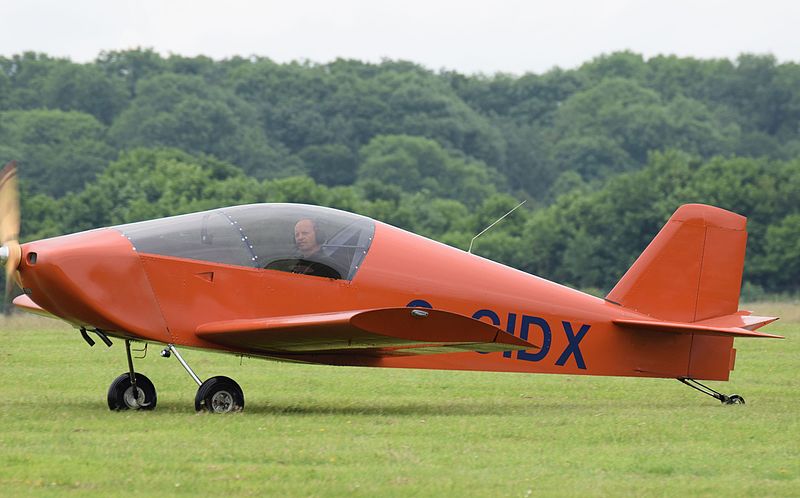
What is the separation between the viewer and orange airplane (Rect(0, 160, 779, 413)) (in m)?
12.6

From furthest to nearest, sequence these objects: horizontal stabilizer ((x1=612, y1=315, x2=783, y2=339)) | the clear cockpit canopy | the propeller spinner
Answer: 1. horizontal stabilizer ((x1=612, y1=315, x2=783, y2=339))
2. the clear cockpit canopy
3. the propeller spinner

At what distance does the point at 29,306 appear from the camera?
46.0 ft

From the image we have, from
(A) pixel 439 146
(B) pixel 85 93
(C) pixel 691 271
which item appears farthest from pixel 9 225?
(B) pixel 85 93

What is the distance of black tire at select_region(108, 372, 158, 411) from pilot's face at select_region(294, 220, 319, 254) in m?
1.93

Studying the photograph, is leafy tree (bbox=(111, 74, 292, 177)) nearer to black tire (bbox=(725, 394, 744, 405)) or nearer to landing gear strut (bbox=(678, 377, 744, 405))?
landing gear strut (bbox=(678, 377, 744, 405))

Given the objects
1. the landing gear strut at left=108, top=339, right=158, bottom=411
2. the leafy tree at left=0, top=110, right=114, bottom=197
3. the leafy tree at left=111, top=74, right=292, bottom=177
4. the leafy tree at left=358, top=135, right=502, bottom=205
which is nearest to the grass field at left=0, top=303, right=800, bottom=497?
the landing gear strut at left=108, top=339, right=158, bottom=411

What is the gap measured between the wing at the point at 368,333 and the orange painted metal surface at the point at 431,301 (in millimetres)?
25

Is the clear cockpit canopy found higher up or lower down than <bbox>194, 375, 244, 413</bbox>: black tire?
higher up

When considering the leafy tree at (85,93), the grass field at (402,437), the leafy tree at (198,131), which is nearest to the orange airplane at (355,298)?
the grass field at (402,437)

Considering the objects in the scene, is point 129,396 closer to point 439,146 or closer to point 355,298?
point 355,298

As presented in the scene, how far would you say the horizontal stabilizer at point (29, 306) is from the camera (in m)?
13.7

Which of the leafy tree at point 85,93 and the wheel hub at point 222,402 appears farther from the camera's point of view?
the leafy tree at point 85,93

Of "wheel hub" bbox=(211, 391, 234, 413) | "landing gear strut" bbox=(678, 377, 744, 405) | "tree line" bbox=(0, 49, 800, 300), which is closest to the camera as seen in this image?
"wheel hub" bbox=(211, 391, 234, 413)

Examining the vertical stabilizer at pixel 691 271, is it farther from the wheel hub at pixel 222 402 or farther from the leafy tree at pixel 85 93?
the leafy tree at pixel 85 93
